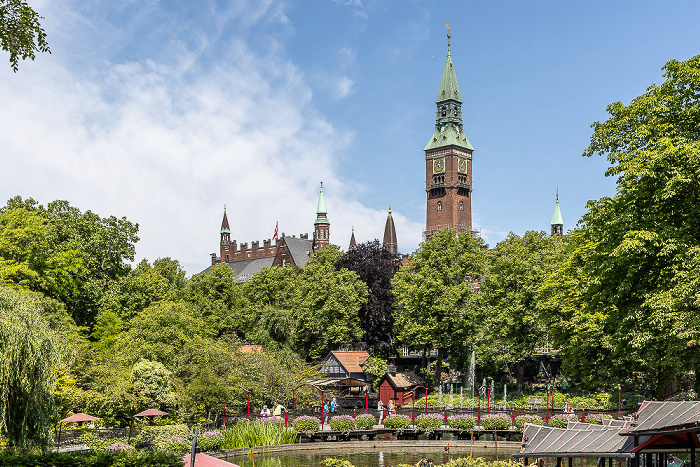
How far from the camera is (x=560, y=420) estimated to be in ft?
103

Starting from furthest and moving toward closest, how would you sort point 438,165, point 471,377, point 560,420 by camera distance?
point 438,165
point 471,377
point 560,420

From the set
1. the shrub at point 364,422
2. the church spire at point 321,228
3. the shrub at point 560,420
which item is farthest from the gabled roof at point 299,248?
the shrub at point 560,420

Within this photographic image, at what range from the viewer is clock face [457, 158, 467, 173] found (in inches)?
4815

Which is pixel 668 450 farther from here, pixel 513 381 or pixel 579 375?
pixel 513 381

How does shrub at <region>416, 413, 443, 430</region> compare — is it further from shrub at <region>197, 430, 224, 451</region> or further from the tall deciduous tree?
the tall deciduous tree

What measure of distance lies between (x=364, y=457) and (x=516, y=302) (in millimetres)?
21705

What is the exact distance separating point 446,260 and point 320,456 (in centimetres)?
2940

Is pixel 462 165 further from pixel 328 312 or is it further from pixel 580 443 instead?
pixel 580 443

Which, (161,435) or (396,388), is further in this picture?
(396,388)

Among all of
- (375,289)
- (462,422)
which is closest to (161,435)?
(462,422)

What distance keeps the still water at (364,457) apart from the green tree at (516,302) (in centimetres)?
1711

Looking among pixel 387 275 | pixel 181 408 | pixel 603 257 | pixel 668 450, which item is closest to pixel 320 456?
pixel 181 408

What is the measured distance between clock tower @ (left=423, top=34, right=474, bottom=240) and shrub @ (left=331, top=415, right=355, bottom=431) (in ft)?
285

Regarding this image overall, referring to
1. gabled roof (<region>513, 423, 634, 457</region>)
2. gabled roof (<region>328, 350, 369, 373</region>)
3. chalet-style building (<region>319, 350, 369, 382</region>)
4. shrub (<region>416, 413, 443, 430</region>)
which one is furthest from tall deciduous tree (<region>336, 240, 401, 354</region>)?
gabled roof (<region>513, 423, 634, 457</region>)
